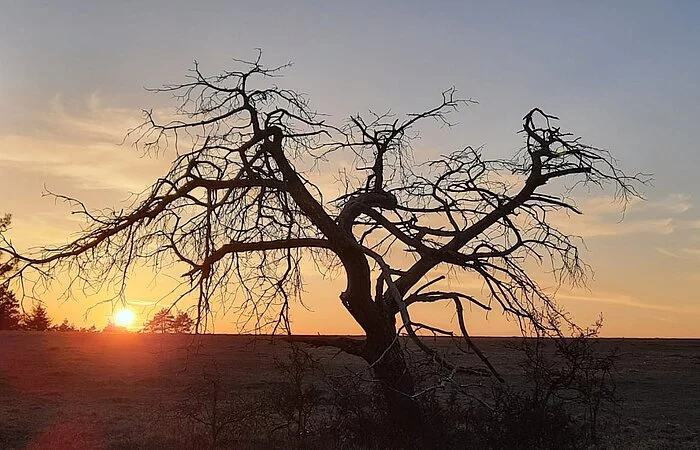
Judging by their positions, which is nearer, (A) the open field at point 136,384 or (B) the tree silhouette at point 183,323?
(B) the tree silhouette at point 183,323

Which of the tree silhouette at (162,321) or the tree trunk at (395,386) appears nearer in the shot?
the tree silhouette at (162,321)

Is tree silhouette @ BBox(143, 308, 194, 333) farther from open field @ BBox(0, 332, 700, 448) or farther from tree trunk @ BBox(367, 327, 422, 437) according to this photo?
tree trunk @ BBox(367, 327, 422, 437)

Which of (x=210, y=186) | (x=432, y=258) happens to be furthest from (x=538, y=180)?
(x=210, y=186)

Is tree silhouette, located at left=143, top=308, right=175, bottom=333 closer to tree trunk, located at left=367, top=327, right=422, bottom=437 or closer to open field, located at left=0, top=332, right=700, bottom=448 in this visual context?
open field, located at left=0, top=332, right=700, bottom=448

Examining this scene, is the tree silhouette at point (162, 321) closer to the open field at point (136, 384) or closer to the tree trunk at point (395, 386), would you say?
the open field at point (136, 384)

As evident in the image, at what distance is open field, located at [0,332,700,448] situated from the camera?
1920 cm

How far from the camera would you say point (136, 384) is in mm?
37531

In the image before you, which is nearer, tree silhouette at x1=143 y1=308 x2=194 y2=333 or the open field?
tree silhouette at x1=143 y1=308 x2=194 y2=333

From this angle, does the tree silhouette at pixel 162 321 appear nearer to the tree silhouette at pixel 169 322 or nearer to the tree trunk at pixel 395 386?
the tree silhouette at pixel 169 322

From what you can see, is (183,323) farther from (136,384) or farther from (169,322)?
(136,384)

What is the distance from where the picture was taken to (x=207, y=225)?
12297 mm

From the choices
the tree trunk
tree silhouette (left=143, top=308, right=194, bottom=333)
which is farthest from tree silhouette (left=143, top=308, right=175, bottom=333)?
the tree trunk

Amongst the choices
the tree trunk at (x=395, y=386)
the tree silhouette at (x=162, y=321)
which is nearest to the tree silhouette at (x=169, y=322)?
the tree silhouette at (x=162, y=321)

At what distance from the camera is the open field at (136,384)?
→ 63.0ft
